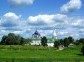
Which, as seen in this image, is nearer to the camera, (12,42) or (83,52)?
(83,52)

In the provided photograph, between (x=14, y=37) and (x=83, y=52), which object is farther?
(x=14, y=37)

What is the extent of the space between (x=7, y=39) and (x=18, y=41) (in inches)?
307

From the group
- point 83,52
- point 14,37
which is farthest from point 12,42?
point 83,52

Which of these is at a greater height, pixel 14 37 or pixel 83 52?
pixel 14 37

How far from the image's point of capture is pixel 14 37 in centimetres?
19962

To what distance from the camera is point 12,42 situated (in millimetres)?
198250

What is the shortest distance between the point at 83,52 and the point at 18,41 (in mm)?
121766

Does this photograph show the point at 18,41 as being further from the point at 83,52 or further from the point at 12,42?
the point at 83,52

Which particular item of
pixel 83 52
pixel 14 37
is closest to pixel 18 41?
pixel 14 37

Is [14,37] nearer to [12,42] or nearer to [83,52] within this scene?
[12,42]

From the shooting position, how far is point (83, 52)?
80.9 meters

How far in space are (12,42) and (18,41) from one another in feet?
14.1

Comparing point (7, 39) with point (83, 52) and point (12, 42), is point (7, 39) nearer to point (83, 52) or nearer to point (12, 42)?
point (12, 42)

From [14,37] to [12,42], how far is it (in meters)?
3.92
